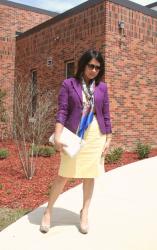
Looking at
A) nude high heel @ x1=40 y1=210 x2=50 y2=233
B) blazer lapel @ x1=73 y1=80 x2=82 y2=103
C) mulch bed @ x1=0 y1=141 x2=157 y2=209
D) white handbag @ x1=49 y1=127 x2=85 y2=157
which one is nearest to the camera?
white handbag @ x1=49 y1=127 x2=85 y2=157

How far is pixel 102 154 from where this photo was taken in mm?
4273

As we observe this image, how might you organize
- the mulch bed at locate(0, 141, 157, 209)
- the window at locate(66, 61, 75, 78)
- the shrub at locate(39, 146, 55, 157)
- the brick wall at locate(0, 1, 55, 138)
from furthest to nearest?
the brick wall at locate(0, 1, 55, 138) → the window at locate(66, 61, 75, 78) → the shrub at locate(39, 146, 55, 157) → the mulch bed at locate(0, 141, 157, 209)

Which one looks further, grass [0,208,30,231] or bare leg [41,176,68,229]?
grass [0,208,30,231]

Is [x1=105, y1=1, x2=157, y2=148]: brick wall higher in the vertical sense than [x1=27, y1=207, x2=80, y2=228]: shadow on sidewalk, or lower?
higher

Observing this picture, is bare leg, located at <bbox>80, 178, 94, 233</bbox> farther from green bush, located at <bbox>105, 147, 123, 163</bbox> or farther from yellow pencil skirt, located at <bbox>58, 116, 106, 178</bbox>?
green bush, located at <bbox>105, 147, 123, 163</bbox>

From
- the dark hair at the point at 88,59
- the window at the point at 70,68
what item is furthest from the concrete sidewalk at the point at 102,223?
the window at the point at 70,68

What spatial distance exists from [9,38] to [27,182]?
417 inches

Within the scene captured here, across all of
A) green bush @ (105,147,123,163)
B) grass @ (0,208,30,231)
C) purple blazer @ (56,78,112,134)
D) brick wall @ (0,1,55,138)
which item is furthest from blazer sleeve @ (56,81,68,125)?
brick wall @ (0,1,55,138)

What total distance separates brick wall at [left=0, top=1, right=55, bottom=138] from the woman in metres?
12.2

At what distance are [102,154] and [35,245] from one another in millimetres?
1151

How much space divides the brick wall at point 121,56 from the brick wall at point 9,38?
3.23m

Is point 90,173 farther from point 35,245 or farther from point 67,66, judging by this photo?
point 67,66

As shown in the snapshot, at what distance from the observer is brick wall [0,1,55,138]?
1666cm

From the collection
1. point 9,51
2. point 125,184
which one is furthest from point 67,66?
point 125,184
